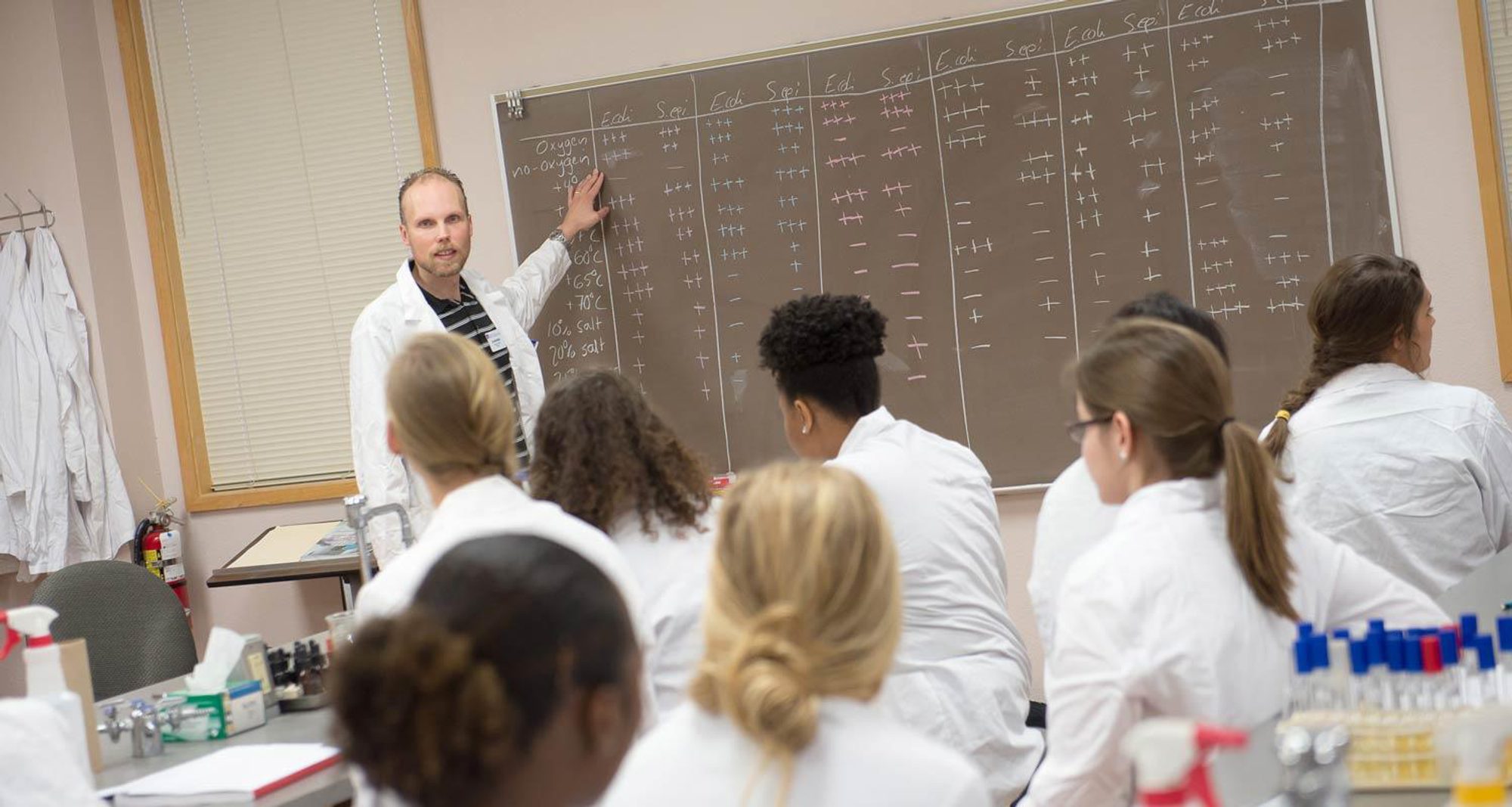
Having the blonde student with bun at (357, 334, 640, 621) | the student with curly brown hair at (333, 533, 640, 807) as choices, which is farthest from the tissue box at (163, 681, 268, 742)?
the student with curly brown hair at (333, 533, 640, 807)

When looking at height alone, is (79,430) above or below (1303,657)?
above

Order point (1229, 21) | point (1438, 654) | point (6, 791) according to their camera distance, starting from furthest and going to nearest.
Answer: point (1229, 21), point (6, 791), point (1438, 654)

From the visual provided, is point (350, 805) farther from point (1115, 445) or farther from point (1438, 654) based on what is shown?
point (1438, 654)

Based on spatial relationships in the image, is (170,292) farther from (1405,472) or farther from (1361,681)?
(1361,681)

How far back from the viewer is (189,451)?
485cm

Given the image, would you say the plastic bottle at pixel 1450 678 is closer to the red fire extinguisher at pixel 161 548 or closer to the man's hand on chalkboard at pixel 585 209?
the man's hand on chalkboard at pixel 585 209

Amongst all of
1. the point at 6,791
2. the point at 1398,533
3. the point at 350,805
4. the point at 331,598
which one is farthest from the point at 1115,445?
the point at 331,598

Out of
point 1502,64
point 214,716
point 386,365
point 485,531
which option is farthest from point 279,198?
point 1502,64

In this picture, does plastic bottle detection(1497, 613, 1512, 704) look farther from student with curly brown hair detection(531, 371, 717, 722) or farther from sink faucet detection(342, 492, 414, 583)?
sink faucet detection(342, 492, 414, 583)

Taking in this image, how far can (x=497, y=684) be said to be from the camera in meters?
0.98

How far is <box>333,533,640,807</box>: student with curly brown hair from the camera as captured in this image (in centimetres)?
96

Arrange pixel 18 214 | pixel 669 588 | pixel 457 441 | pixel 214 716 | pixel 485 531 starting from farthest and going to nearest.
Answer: pixel 18 214 < pixel 214 716 < pixel 669 588 < pixel 457 441 < pixel 485 531

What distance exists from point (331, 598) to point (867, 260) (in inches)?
87.0

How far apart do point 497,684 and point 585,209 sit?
3.35 m
